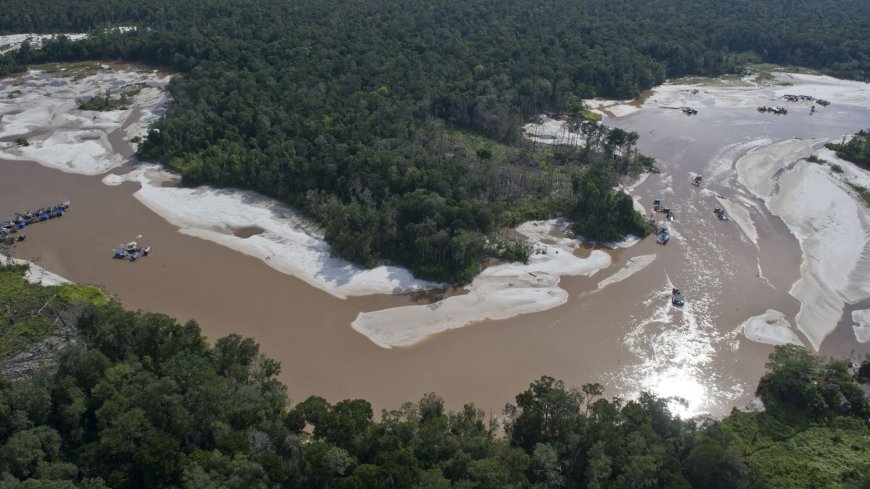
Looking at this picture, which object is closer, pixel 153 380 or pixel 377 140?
pixel 153 380

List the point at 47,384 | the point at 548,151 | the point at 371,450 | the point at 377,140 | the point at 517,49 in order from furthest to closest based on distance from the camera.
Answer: the point at 517,49 < the point at 548,151 < the point at 377,140 < the point at 47,384 < the point at 371,450

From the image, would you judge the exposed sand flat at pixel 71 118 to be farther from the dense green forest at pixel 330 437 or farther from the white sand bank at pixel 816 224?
the white sand bank at pixel 816 224

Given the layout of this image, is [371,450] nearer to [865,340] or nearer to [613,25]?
Answer: [865,340]

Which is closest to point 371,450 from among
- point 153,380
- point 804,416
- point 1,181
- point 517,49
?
point 153,380

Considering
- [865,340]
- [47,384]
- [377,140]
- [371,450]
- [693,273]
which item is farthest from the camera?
[377,140]

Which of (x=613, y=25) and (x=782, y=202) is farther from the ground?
(x=613, y=25)

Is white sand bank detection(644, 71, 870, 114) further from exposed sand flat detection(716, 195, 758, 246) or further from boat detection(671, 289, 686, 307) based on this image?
boat detection(671, 289, 686, 307)

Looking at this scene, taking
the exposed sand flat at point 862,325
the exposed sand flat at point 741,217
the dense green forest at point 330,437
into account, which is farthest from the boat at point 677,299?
the exposed sand flat at point 741,217
